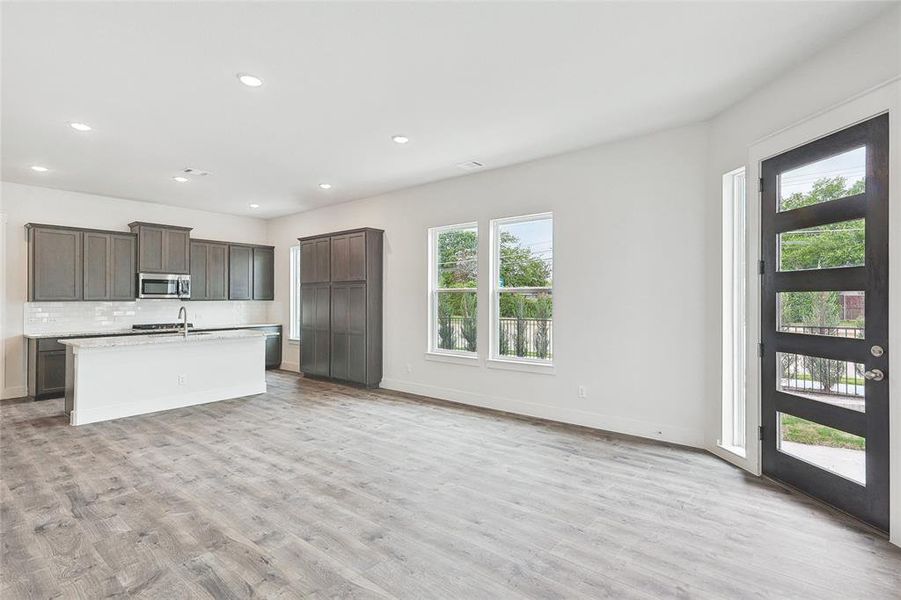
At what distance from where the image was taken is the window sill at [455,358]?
5.96m

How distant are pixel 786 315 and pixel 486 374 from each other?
3288mm

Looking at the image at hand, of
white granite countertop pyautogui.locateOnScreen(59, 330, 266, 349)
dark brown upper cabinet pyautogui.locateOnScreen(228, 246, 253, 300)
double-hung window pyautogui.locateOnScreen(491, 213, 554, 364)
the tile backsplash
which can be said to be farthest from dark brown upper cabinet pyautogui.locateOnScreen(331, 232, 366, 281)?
the tile backsplash

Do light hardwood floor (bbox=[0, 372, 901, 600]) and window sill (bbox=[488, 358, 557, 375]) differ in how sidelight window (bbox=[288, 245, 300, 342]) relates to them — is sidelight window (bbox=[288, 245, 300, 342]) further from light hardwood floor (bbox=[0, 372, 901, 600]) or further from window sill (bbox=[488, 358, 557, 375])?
window sill (bbox=[488, 358, 557, 375])

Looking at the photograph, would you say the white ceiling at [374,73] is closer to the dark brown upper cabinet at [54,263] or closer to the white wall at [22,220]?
the dark brown upper cabinet at [54,263]

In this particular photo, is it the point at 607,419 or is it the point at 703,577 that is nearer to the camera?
the point at 703,577

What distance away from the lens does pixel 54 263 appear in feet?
20.7

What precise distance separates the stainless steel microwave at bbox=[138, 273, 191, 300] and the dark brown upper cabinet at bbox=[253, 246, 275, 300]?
1.31 metres

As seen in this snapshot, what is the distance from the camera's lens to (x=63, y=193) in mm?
6750

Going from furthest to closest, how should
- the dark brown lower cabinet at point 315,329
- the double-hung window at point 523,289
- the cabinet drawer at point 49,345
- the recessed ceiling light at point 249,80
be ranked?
the dark brown lower cabinet at point 315,329 → the cabinet drawer at point 49,345 → the double-hung window at point 523,289 → the recessed ceiling light at point 249,80

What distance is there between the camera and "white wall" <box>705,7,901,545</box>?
2531 millimetres

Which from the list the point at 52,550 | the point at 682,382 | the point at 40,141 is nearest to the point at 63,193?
the point at 40,141

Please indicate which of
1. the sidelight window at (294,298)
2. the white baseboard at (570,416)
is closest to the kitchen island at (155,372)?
the sidelight window at (294,298)

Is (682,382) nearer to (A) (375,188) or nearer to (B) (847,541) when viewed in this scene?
(B) (847,541)

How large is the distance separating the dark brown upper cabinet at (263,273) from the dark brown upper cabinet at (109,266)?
6.83 ft
